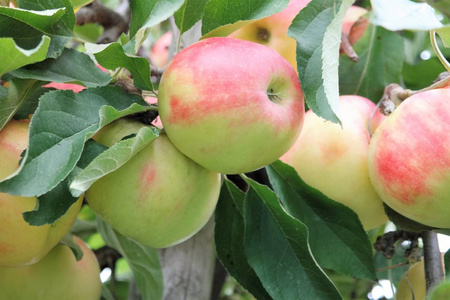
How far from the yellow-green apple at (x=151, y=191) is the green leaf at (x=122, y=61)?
0.17ft

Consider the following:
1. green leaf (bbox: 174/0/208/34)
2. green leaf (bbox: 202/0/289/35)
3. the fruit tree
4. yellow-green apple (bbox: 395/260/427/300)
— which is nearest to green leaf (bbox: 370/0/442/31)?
the fruit tree

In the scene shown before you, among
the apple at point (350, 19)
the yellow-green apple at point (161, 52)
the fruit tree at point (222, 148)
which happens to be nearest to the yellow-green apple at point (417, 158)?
the fruit tree at point (222, 148)

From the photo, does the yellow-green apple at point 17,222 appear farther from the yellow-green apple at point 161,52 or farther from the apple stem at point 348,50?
the yellow-green apple at point 161,52

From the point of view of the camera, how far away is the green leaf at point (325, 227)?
3.08 ft

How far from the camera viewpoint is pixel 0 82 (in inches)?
31.7

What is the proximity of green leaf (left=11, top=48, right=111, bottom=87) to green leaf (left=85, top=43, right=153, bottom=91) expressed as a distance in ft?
0.07

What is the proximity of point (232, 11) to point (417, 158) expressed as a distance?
0.28 metres

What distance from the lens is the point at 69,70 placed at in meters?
0.79

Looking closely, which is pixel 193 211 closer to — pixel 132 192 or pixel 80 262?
pixel 132 192

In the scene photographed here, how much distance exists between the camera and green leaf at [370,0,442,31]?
67cm

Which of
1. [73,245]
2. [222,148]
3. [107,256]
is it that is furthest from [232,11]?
[107,256]

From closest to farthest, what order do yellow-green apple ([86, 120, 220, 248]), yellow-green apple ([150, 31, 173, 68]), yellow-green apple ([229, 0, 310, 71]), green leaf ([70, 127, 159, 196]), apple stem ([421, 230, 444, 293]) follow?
green leaf ([70, 127, 159, 196]) → yellow-green apple ([86, 120, 220, 248]) → apple stem ([421, 230, 444, 293]) → yellow-green apple ([229, 0, 310, 71]) → yellow-green apple ([150, 31, 173, 68])

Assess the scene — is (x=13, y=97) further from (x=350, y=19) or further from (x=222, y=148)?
(x=350, y=19)

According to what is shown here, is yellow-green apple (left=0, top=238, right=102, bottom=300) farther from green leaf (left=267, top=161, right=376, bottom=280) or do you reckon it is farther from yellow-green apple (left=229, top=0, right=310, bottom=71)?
yellow-green apple (left=229, top=0, right=310, bottom=71)
